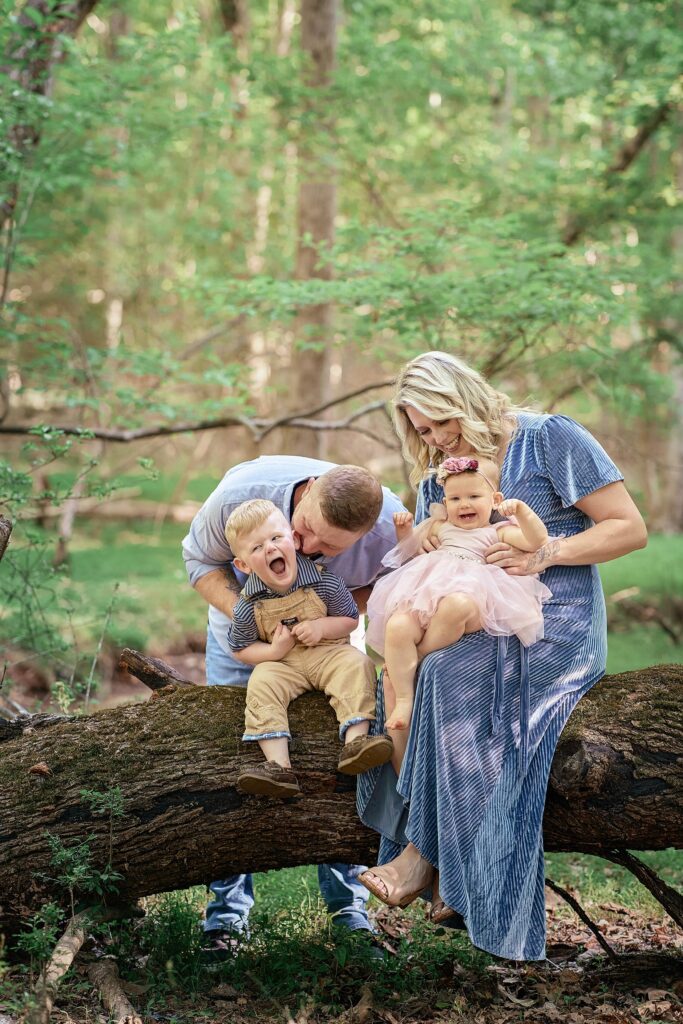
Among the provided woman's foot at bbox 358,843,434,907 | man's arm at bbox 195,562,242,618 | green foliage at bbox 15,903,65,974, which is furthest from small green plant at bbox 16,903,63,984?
man's arm at bbox 195,562,242,618

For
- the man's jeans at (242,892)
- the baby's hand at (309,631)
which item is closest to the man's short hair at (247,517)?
the baby's hand at (309,631)

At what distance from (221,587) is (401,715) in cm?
106

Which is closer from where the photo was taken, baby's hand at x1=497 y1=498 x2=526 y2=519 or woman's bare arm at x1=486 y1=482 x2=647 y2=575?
baby's hand at x1=497 y1=498 x2=526 y2=519

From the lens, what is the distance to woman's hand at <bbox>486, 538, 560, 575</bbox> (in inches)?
Answer: 137

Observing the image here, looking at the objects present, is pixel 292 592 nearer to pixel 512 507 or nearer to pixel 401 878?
pixel 512 507

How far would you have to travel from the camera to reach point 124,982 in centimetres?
359

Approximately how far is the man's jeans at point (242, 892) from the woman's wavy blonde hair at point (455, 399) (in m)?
1.22

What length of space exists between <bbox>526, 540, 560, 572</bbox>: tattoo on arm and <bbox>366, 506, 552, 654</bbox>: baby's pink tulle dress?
0.04m

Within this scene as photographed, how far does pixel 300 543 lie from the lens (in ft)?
12.3

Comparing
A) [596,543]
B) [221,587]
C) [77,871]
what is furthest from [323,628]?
[77,871]

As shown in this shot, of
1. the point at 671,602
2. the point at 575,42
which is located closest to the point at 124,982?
the point at 671,602

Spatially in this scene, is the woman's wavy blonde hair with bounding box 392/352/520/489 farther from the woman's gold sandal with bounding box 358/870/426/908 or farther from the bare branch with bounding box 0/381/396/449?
the bare branch with bounding box 0/381/396/449

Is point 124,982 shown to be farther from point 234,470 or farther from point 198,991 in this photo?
point 234,470

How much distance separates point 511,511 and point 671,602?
7.83 metres
